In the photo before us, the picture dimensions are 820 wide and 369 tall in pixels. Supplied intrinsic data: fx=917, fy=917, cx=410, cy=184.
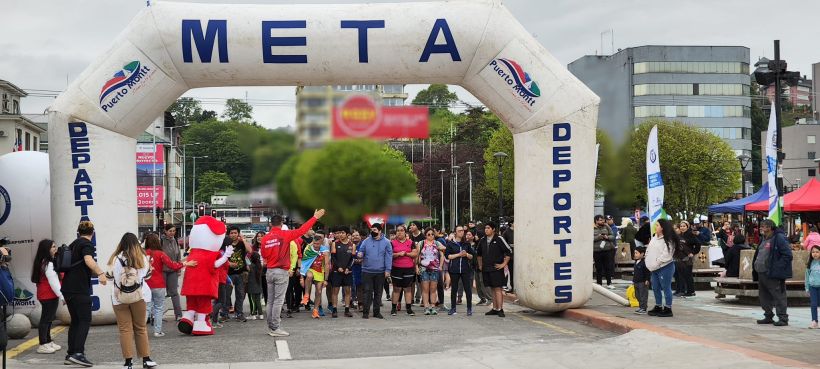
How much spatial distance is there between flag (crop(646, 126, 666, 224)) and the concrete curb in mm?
3190

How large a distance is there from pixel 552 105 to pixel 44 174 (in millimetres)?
9056

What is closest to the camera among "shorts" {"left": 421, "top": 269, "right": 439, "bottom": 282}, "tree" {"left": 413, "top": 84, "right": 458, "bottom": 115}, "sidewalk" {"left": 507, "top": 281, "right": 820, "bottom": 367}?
"sidewalk" {"left": 507, "top": 281, "right": 820, "bottom": 367}

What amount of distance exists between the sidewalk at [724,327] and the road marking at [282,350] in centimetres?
475

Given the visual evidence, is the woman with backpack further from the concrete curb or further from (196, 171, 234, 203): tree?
(196, 171, 234, 203): tree

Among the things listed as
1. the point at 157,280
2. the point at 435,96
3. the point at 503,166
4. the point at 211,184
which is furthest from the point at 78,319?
the point at 435,96

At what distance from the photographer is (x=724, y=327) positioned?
1317 cm

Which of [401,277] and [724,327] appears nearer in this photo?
[724,327]

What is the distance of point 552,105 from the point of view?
1482 cm

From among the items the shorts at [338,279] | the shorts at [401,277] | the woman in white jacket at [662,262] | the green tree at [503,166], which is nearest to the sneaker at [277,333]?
the shorts at [338,279]

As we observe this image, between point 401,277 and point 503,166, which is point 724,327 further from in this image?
point 503,166

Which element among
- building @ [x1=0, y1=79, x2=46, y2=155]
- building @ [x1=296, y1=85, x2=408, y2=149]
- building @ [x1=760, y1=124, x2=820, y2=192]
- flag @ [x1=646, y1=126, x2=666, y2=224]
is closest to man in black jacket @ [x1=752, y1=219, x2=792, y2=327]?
flag @ [x1=646, y1=126, x2=666, y2=224]

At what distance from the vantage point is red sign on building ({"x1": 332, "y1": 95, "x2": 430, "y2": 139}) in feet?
76.3

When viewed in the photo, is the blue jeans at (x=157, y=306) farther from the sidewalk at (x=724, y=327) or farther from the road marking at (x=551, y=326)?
the sidewalk at (x=724, y=327)

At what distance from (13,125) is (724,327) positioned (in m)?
67.8
